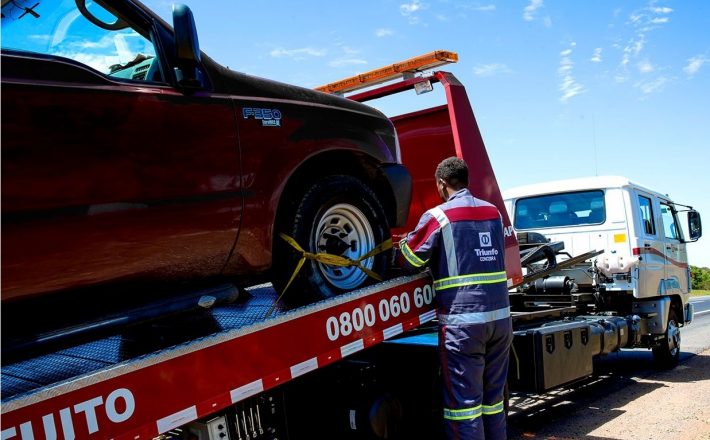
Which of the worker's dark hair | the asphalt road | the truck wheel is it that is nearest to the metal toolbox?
the asphalt road

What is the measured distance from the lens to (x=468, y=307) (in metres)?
3.62

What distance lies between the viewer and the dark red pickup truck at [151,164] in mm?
2164

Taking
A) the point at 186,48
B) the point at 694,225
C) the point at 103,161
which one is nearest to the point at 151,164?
the point at 103,161

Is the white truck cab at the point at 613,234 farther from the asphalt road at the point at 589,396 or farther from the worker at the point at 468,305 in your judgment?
the worker at the point at 468,305

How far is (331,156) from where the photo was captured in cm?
353

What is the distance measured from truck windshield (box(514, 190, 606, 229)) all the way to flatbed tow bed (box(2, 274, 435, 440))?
182 inches

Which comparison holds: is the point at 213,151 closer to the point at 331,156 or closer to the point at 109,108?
the point at 109,108

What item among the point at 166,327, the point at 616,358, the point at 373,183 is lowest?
the point at 616,358

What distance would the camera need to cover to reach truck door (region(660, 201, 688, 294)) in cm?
812

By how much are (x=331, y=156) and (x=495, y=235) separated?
3.81 feet

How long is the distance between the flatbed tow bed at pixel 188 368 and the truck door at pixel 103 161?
357mm

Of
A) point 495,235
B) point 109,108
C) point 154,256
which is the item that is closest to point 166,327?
point 154,256

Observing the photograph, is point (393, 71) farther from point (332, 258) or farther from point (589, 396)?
point (589, 396)

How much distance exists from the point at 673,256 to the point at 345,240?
21.5 ft
